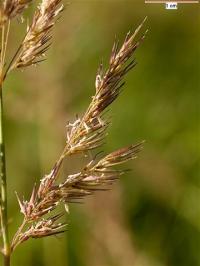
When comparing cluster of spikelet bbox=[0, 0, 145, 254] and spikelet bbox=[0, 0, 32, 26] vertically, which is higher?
spikelet bbox=[0, 0, 32, 26]

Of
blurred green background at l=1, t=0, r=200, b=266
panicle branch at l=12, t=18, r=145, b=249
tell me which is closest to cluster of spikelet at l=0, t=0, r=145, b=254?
panicle branch at l=12, t=18, r=145, b=249

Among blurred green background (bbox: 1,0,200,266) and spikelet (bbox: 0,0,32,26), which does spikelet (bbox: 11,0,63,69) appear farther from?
blurred green background (bbox: 1,0,200,266)

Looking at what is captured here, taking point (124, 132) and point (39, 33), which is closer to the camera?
point (39, 33)

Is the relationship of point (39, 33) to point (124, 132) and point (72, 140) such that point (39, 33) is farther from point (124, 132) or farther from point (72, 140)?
point (124, 132)

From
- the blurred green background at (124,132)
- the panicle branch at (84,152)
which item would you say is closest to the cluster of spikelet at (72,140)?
the panicle branch at (84,152)

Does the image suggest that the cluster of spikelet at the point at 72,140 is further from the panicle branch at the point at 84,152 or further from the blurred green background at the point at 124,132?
the blurred green background at the point at 124,132

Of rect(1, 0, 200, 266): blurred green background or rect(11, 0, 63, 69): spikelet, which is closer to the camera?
rect(11, 0, 63, 69): spikelet

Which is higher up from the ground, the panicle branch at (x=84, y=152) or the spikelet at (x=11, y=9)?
the spikelet at (x=11, y=9)

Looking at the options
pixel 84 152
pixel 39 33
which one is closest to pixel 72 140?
pixel 84 152

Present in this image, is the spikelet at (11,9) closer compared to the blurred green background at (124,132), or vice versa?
the spikelet at (11,9)
